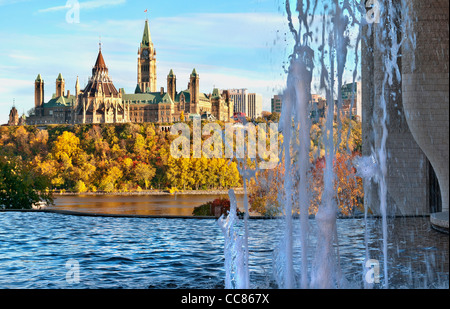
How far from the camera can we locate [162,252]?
9.70m

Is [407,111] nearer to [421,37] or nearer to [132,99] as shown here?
[421,37]

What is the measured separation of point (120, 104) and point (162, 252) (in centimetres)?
12611

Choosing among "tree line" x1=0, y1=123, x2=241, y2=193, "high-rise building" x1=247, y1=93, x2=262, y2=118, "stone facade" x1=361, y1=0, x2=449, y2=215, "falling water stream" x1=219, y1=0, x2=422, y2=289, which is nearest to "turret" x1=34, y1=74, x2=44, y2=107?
"tree line" x1=0, y1=123, x2=241, y2=193

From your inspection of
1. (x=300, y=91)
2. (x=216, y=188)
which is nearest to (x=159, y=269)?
(x=300, y=91)

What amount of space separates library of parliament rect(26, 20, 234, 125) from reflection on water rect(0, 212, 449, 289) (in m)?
115

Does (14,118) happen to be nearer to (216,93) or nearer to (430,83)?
(216,93)

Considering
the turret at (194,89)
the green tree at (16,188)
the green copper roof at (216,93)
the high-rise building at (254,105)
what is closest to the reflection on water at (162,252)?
the green tree at (16,188)

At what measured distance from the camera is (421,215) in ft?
57.4

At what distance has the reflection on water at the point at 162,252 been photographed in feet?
24.1

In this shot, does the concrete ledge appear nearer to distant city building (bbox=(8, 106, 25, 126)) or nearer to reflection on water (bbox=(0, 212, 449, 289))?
reflection on water (bbox=(0, 212, 449, 289))

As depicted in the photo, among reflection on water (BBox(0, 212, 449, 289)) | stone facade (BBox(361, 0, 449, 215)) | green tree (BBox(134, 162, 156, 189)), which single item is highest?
stone facade (BBox(361, 0, 449, 215))

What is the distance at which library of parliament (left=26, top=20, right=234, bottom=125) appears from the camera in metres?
130

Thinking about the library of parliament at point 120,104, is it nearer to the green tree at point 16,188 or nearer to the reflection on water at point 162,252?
the green tree at point 16,188
